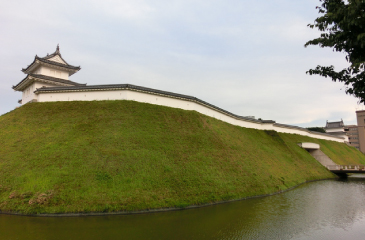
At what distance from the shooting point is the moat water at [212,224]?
948cm

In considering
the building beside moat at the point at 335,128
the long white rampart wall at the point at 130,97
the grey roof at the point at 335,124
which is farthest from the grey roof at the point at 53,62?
the grey roof at the point at 335,124

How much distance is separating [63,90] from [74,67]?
320 inches

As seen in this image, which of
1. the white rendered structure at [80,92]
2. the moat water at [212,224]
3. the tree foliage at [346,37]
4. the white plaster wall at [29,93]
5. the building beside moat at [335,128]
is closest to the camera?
the tree foliage at [346,37]

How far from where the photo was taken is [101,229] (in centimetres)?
999

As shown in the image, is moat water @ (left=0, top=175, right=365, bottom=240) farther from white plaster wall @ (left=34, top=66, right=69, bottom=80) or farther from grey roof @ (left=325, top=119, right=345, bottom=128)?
grey roof @ (left=325, top=119, right=345, bottom=128)

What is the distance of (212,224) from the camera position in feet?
35.7

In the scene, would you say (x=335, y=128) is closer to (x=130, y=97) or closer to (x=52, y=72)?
(x=130, y=97)

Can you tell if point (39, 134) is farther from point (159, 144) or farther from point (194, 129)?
point (194, 129)

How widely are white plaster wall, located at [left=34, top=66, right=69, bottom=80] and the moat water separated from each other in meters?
23.0

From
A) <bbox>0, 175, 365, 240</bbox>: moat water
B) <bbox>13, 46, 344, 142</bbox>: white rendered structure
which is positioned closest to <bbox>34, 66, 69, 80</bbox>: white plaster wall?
<bbox>13, 46, 344, 142</bbox>: white rendered structure

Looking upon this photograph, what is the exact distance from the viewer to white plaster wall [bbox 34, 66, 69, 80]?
29.3 meters

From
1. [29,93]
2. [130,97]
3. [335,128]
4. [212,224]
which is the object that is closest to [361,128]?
[335,128]

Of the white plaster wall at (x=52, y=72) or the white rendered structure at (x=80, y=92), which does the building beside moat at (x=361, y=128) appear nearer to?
the white rendered structure at (x=80, y=92)

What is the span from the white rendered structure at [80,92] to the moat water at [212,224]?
14.1 m
